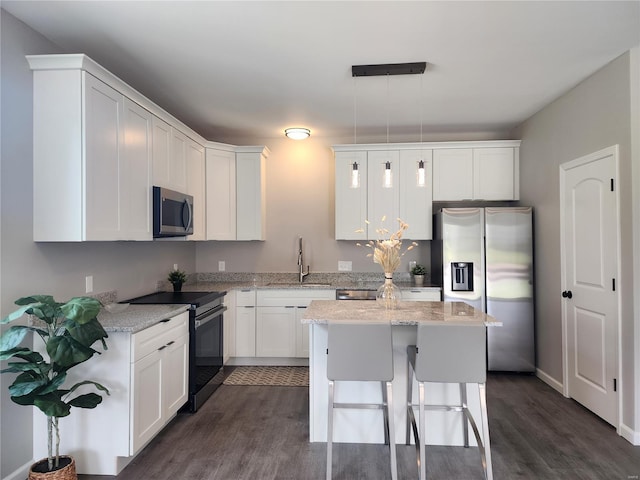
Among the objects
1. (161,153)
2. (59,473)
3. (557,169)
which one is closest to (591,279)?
(557,169)

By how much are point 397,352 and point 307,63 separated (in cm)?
224

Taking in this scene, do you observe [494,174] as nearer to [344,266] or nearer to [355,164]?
[344,266]

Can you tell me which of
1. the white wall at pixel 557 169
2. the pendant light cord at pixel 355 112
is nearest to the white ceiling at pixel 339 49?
the pendant light cord at pixel 355 112

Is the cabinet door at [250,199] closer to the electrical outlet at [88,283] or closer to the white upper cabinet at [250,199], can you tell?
the white upper cabinet at [250,199]

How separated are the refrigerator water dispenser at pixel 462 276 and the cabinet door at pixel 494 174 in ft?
3.01

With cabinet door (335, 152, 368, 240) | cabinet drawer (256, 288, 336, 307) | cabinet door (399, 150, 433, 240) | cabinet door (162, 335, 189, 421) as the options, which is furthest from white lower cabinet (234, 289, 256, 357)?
cabinet door (399, 150, 433, 240)

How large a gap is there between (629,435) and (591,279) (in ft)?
3.76

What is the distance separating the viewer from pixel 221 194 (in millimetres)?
4301

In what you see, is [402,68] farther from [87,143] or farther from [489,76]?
[87,143]

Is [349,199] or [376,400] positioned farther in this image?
[349,199]

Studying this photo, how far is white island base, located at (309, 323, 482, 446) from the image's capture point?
252 centimetres

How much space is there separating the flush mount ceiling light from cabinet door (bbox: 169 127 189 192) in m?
1.20

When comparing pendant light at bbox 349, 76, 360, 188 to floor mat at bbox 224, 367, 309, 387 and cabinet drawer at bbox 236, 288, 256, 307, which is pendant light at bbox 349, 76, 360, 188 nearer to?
cabinet drawer at bbox 236, 288, 256, 307

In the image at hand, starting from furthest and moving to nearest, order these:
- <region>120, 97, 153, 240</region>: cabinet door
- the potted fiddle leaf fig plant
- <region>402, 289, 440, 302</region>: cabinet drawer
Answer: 1. <region>402, 289, 440, 302</region>: cabinet drawer
2. <region>120, 97, 153, 240</region>: cabinet door
3. the potted fiddle leaf fig plant
